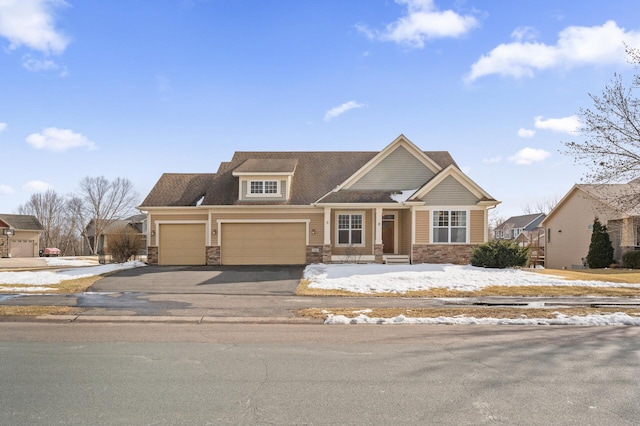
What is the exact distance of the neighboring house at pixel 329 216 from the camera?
2327cm

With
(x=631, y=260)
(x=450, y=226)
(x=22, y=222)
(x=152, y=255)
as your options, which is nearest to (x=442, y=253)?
(x=450, y=226)

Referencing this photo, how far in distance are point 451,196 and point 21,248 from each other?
157 ft

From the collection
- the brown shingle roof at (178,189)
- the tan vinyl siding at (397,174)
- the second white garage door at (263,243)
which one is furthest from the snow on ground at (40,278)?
the tan vinyl siding at (397,174)

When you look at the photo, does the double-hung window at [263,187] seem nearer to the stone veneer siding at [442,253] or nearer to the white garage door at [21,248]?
A: the stone veneer siding at [442,253]

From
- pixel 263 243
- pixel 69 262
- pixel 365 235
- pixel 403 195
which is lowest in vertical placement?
Answer: pixel 69 262

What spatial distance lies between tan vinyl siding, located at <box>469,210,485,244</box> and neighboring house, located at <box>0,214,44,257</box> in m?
46.5

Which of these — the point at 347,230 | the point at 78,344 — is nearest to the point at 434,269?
the point at 347,230

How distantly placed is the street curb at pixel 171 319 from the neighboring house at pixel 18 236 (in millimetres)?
45269

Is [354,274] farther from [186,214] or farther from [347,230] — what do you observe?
[186,214]

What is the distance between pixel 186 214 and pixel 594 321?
20341 mm

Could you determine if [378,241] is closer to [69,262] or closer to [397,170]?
[397,170]

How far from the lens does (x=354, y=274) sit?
18.7m

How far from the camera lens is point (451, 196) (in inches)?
914

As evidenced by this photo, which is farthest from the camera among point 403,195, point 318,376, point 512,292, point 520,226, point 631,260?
point 520,226
